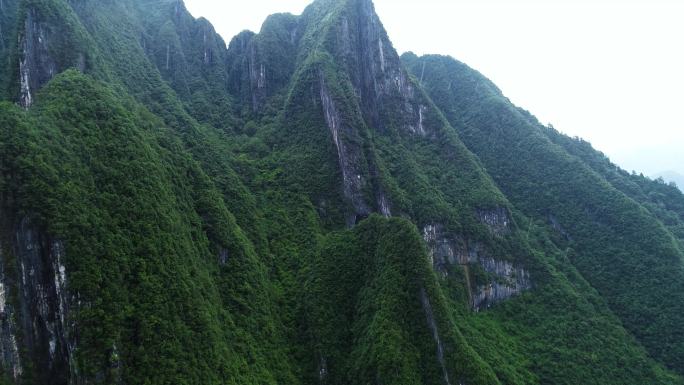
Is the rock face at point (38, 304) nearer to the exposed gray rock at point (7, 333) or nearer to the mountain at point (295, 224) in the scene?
the exposed gray rock at point (7, 333)

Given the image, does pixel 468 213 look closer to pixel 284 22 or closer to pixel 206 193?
pixel 206 193

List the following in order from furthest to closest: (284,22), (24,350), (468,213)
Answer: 1. (284,22)
2. (468,213)
3. (24,350)

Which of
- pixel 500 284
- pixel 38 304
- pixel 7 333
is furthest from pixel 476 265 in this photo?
pixel 7 333

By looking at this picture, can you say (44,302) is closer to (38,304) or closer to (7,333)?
(38,304)

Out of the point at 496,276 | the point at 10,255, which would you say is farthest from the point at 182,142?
the point at 496,276

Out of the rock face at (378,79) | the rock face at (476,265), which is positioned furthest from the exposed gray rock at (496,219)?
the rock face at (378,79)

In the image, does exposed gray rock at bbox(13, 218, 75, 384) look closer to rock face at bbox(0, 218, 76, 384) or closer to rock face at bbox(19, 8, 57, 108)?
rock face at bbox(0, 218, 76, 384)
